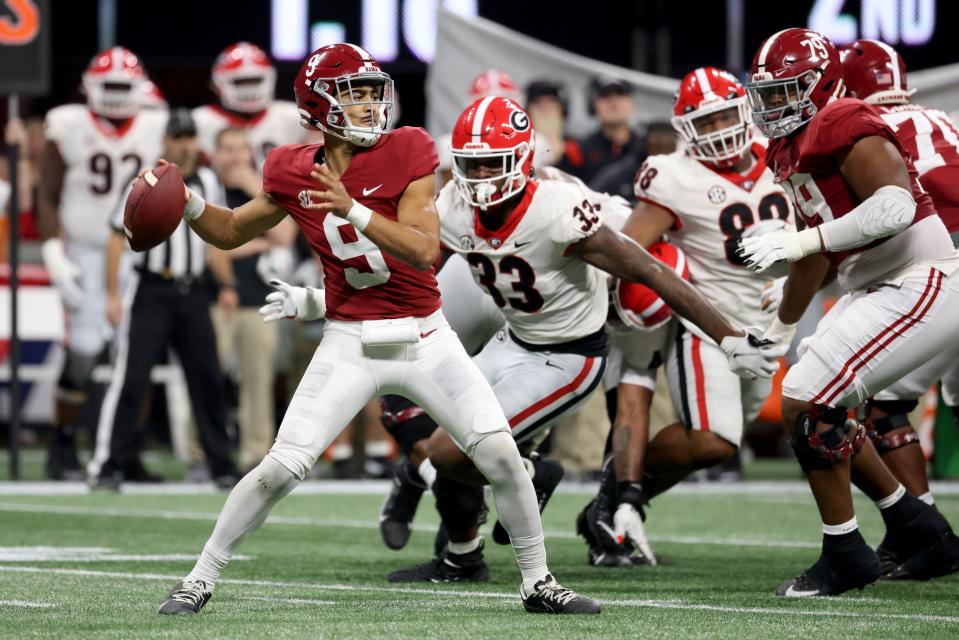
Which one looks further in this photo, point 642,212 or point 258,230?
point 642,212

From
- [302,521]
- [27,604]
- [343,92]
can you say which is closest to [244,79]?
[302,521]

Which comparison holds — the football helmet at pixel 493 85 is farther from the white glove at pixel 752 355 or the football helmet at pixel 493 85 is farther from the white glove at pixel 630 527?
the white glove at pixel 752 355

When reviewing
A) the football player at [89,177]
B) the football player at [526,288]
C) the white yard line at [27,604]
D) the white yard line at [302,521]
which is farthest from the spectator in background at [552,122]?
the white yard line at [27,604]

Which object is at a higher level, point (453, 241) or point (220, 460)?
point (453, 241)

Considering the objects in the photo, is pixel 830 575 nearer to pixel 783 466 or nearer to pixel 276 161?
pixel 276 161

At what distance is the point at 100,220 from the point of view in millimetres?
9938

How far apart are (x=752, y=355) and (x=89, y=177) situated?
5.81 metres

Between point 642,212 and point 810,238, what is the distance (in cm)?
145

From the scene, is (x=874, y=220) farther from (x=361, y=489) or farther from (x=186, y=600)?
(x=361, y=489)

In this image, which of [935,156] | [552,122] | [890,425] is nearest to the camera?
[935,156]

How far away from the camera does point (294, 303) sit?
5.11 metres

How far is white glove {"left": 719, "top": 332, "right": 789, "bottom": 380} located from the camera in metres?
5.02

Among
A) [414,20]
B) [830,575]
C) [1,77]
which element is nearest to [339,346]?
[830,575]

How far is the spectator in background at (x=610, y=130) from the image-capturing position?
388 inches
